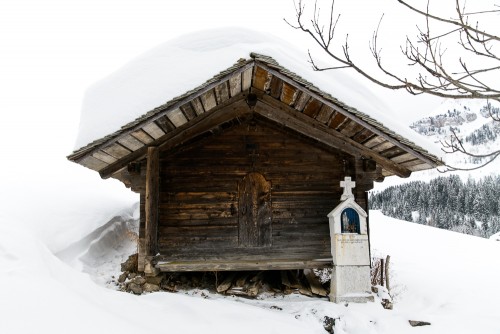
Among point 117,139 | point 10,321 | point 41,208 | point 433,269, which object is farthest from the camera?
point 433,269

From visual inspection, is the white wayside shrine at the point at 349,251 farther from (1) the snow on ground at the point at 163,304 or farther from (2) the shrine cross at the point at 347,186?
(1) the snow on ground at the point at 163,304

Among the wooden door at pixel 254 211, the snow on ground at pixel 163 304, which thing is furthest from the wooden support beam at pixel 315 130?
the snow on ground at pixel 163 304

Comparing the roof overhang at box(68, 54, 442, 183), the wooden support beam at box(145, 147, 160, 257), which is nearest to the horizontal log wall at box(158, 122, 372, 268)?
the wooden support beam at box(145, 147, 160, 257)

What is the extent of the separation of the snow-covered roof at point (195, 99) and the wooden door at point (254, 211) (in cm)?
169

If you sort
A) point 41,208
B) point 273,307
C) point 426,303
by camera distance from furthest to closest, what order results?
point 41,208 → point 426,303 → point 273,307

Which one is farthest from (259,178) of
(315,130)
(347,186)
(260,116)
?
(347,186)

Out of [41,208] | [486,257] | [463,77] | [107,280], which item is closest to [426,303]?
[107,280]

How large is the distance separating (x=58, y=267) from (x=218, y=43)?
17.5 ft

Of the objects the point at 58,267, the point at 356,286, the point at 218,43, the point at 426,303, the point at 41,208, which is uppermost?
the point at 218,43

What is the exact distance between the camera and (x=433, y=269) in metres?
14.0

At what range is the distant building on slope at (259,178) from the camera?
7.27m

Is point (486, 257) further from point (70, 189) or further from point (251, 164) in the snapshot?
point (70, 189)

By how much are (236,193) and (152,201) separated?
1.65 meters

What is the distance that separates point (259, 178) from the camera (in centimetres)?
795
